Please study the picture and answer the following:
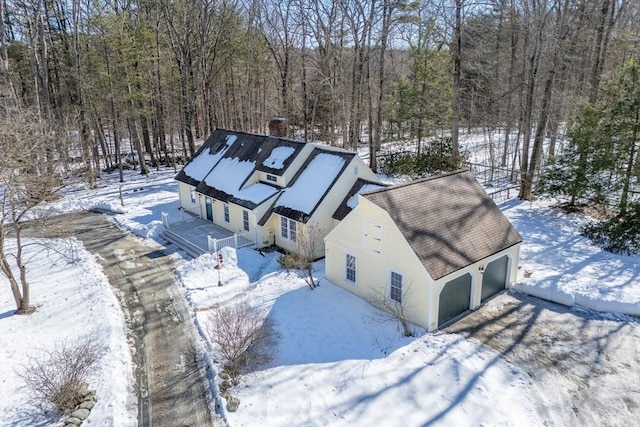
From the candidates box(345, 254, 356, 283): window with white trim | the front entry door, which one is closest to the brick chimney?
the front entry door

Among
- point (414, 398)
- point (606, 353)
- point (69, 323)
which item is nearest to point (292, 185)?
point (69, 323)

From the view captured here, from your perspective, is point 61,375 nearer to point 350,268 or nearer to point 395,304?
point 350,268

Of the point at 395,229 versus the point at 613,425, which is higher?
the point at 395,229

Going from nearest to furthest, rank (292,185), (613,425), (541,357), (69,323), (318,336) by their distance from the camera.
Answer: (613,425), (541,357), (318,336), (69,323), (292,185)

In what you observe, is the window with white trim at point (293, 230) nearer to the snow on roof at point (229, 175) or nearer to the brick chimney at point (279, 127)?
the snow on roof at point (229, 175)

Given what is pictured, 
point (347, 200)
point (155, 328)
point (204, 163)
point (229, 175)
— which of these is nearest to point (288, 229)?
point (347, 200)

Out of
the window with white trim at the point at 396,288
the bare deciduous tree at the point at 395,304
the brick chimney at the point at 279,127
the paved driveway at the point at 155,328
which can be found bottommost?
the paved driveway at the point at 155,328

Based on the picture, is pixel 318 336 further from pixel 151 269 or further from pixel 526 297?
pixel 151 269

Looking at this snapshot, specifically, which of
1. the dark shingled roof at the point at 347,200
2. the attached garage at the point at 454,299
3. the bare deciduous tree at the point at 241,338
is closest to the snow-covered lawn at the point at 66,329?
the bare deciduous tree at the point at 241,338
